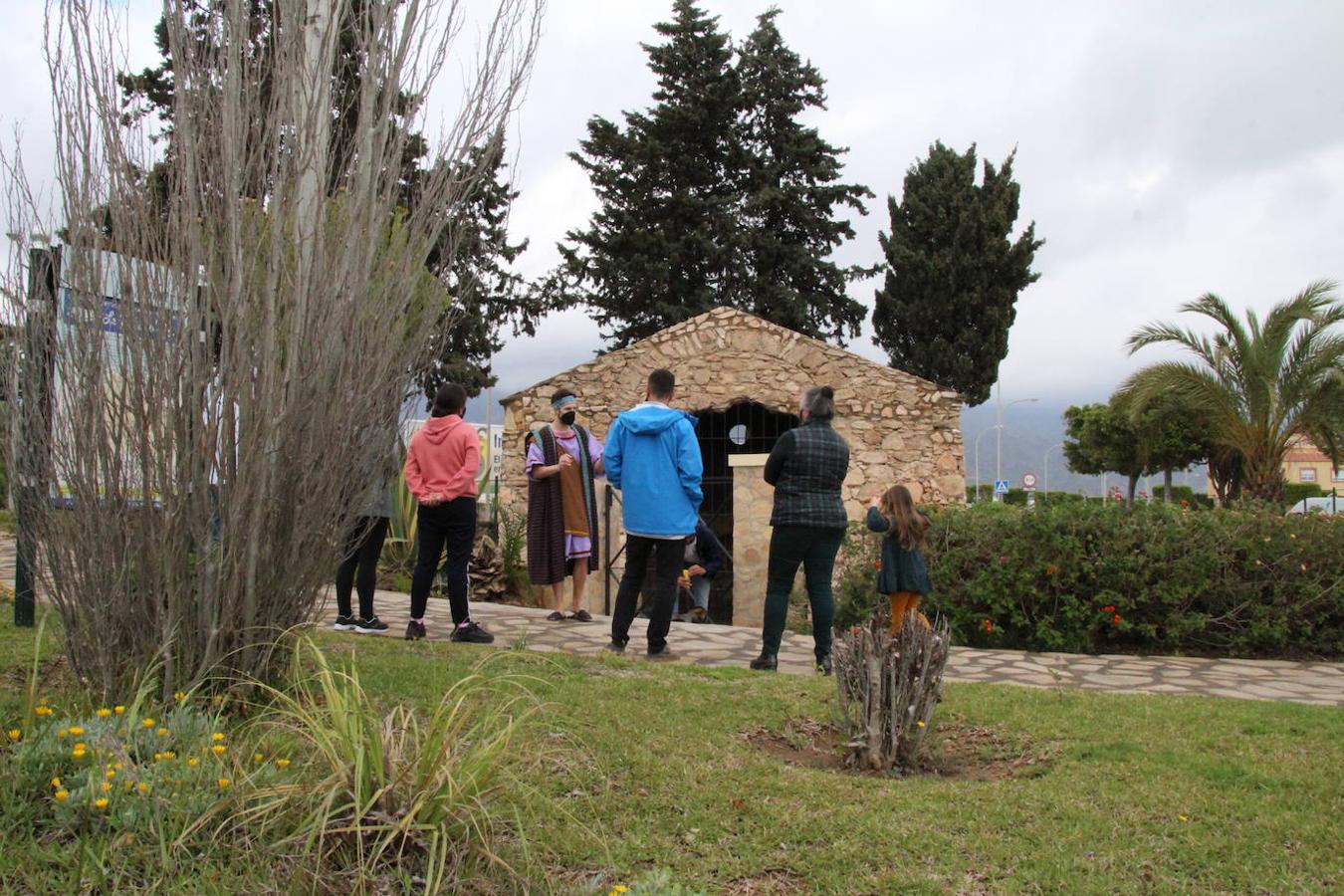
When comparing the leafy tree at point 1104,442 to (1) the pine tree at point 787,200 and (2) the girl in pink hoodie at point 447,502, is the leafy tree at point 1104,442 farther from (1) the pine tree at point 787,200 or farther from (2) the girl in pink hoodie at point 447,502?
(2) the girl in pink hoodie at point 447,502

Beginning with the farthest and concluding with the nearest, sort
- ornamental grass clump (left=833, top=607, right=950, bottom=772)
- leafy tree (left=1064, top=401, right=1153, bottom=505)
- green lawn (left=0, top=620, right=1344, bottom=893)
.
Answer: leafy tree (left=1064, top=401, right=1153, bottom=505) → ornamental grass clump (left=833, top=607, right=950, bottom=772) → green lawn (left=0, top=620, right=1344, bottom=893)

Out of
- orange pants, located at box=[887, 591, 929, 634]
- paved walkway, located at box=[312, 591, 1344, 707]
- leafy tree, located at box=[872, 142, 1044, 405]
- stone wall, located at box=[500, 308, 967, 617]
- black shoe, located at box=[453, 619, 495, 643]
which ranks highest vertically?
leafy tree, located at box=[872, 142, 1044, 405]

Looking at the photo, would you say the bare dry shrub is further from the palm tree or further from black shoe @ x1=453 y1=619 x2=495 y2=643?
the palm tree

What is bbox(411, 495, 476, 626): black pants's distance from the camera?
6.07m

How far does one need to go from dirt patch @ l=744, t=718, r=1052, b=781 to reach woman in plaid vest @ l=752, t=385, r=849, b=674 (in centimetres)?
117

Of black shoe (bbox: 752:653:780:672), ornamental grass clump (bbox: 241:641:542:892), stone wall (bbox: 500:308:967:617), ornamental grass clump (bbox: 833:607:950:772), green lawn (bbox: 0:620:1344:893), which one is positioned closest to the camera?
ornamental grass clump (bbox: 241:641:542:892)

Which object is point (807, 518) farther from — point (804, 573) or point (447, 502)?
point (447, 502)

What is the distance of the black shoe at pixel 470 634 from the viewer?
6105 mm

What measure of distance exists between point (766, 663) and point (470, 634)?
1816 mm

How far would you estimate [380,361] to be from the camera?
12.4 feet

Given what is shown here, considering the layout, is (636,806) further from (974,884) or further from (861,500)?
(861,500)

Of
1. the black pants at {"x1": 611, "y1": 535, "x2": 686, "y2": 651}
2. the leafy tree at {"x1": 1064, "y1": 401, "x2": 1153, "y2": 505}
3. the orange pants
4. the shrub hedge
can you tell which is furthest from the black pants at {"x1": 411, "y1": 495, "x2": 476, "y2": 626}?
the leafy tree at {"x1": 1064, "y1": 401, "x2": 1153, "y2": 505}

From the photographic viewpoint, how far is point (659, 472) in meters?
5.88

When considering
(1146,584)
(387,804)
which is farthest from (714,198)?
(387,804)
